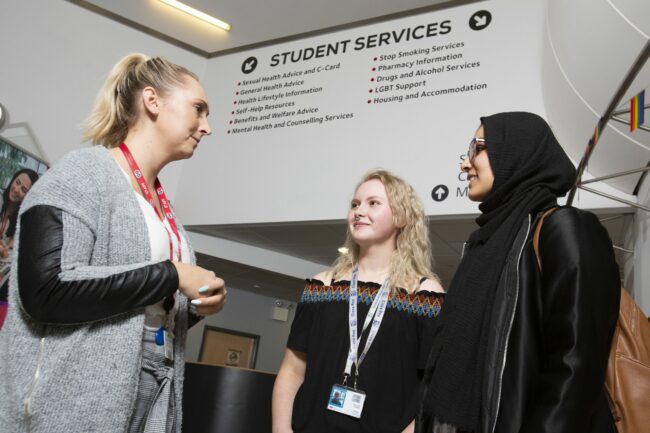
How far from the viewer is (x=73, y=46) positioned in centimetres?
614

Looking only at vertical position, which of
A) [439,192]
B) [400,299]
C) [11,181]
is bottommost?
[400,299]

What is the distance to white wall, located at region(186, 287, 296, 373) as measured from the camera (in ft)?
33.9

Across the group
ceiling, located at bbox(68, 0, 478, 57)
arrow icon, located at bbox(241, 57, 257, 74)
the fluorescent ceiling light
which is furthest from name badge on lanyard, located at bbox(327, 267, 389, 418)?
the fluorescent ceiling light

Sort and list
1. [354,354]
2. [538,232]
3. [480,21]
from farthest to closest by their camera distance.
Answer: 1. [480,21]
2. [354,354]
3. [538,232]

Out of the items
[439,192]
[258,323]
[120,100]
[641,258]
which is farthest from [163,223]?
[258,323]

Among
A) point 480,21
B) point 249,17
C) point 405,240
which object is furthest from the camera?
point 249,17

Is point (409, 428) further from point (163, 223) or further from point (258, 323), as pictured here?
point (258, 323)

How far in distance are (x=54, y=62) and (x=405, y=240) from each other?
5.07 meters

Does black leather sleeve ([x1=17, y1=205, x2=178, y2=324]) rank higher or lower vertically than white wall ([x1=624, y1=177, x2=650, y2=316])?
lower

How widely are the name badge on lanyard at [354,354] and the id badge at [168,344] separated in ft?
2.32

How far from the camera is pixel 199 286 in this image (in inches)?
54.1

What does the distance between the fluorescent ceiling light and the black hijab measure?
5506 millimetres

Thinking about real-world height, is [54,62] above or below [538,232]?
above

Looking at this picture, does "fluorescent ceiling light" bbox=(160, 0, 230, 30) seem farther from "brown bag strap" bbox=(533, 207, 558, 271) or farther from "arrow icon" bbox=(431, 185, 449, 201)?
"brown bag strap" bbox=(533, 207, 558, 271)
